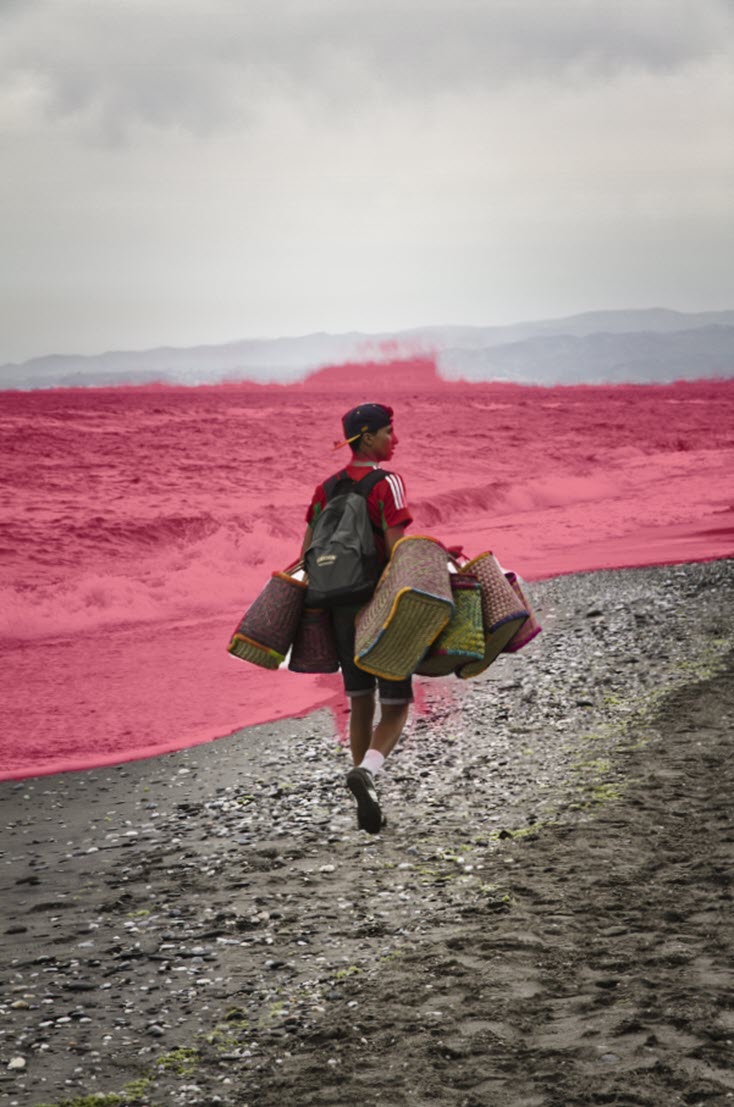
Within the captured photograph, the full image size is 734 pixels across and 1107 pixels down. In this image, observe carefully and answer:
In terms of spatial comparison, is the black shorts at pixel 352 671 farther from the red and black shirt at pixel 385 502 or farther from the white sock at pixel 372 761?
the red and black shirt at pixel 385 502

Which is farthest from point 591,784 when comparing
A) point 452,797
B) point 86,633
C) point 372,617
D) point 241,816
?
point 86,633

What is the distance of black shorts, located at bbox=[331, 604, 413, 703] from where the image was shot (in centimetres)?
560

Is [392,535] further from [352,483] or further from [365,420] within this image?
[365,420]

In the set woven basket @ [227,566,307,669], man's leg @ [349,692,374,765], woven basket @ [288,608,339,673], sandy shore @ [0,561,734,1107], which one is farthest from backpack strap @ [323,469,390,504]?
sandy shore @ [0,561,734,1107]

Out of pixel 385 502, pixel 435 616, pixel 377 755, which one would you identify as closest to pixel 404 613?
pixel 435 616

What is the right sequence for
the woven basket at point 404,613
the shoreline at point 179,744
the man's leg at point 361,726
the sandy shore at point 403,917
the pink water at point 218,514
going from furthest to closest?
1. the pink water at point 218,514
2. the shoreline at point 179,744
3. the man's leg at point 361,726
4. the woven basket at point 404,613
5. the sandy shore at point 403,917

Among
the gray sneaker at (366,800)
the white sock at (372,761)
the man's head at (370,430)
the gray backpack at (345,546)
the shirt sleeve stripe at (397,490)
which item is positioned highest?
the man's head at (370,430)

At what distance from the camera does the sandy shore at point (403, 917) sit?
16.2 feet

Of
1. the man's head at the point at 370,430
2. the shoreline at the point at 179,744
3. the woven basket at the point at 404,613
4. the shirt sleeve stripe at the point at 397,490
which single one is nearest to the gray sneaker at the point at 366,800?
the woven basket at the point at 404,613

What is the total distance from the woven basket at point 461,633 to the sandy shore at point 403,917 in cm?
143

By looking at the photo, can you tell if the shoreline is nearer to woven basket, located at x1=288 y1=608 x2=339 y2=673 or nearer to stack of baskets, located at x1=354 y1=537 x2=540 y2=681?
woven basket, located at x1=288 y1=608 x2=339 y2=673

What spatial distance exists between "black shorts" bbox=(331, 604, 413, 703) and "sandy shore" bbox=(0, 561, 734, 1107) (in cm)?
130

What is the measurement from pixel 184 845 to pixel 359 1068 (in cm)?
355

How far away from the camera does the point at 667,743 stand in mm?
9188
